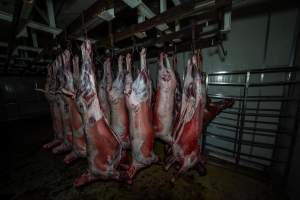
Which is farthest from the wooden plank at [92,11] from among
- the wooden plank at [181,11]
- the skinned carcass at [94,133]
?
the wooden plank at [181,11]

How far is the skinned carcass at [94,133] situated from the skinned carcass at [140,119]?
191mm

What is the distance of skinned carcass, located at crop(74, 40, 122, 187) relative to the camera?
4.17 feet

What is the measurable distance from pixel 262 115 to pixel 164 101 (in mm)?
1207

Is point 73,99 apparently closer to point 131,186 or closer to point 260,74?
point 131,186

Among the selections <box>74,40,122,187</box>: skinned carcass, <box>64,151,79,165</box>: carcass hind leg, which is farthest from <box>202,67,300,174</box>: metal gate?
<box>64,151,79,165</box>: carcass hind leg

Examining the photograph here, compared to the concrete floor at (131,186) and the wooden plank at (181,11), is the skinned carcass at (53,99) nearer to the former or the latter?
the concrete floor at (131,186)

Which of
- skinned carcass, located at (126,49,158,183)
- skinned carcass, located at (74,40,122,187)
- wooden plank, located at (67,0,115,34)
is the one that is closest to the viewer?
wooden plank, located at (67,0,115,34)

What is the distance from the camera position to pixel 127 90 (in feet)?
4.62

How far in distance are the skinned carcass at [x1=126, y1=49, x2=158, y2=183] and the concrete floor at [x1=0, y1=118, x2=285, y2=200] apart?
0.80 feet

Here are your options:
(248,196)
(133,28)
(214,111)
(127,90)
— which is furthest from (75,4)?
(248,196)

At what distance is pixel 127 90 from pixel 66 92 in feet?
2.41

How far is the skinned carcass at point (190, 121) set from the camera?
1334 mm

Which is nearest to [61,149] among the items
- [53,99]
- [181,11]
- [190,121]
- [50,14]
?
[53,99]

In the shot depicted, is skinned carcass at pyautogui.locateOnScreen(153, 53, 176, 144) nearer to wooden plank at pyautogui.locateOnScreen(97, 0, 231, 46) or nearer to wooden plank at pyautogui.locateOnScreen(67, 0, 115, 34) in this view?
wooden plank at pyautogui.locateOnScreen(97, 0, 231, 46)
